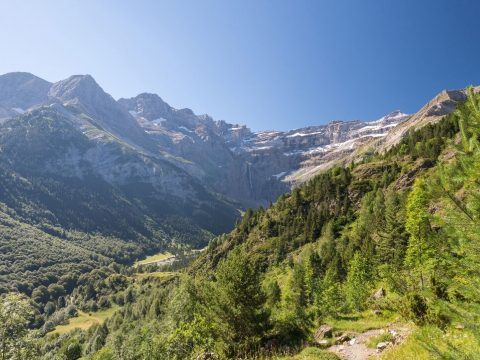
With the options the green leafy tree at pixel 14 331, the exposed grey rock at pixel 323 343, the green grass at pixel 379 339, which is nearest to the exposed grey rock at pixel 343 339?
the exposed grey rock at pixel 323 343

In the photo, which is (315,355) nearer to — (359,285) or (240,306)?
(240,306)

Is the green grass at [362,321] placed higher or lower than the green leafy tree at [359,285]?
higher

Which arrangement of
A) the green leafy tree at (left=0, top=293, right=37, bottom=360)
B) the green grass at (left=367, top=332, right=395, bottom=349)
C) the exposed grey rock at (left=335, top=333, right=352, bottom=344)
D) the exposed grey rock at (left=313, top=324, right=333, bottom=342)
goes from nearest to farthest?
the green grass at (left=367, top=332, right=395, bottom=349) < the exposed grey rock at (left=335, top=333, right=352, bottom=344) < the exposed grey rock at (left=313, top=324, right=333, bottom=342) < the green leafy tree at (left=0, top=293, right=37, bottom=360)

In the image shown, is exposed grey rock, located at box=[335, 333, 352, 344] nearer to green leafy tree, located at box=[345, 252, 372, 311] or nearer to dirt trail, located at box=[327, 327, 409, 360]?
dirt trail, located at box=[327, 327, 409, 360]

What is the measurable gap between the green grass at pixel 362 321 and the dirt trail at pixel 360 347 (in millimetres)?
1297

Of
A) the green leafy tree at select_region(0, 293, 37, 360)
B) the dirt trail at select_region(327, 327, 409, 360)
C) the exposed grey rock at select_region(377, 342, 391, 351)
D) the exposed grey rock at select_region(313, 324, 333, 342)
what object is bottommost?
the green leafy tree at select_region(0, 293, 37, 360)

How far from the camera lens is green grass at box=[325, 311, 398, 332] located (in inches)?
1060

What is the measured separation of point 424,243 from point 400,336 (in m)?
17.3

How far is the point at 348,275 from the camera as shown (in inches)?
2207

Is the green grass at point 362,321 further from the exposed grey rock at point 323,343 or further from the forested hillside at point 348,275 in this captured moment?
the exposed grey rock at point 323,343

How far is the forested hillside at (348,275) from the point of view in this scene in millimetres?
7980

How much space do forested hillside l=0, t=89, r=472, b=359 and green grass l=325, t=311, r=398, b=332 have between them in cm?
13

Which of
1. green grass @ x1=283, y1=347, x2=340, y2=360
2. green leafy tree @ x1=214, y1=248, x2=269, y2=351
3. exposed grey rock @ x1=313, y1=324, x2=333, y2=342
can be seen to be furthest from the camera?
green leafy tree @ x1=214, y1=248, x2=269, y2=351

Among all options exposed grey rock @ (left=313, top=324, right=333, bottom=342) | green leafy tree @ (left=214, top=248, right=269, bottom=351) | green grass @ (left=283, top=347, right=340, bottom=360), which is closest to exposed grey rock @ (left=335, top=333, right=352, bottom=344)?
exposed grey rock @ (left=313, top=324, right=333, bottom=342)
